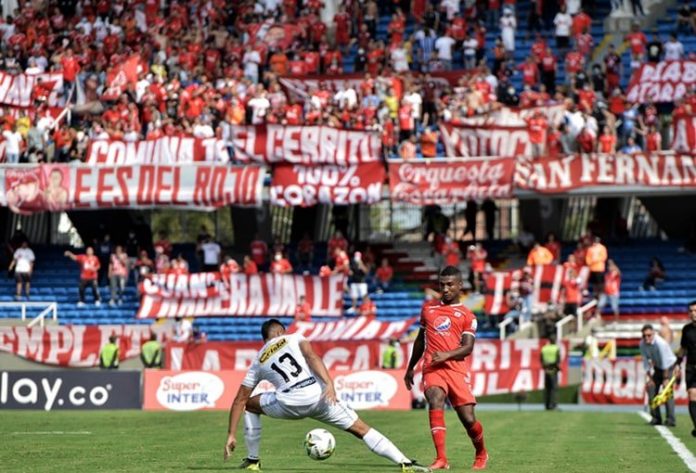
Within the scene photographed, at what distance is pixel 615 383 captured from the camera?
118 ft

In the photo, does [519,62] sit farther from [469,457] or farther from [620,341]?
[469,457]

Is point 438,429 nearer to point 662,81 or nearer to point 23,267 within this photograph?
point 662,81

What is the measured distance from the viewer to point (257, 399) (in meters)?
15.0

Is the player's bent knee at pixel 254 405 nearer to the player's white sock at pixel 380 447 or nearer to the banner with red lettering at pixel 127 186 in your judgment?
the player's white sock at pixel 380 447

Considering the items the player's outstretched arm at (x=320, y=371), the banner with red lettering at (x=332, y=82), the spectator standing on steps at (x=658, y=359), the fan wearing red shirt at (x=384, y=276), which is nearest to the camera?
the player's outstretched arm at (x=320, y=371)

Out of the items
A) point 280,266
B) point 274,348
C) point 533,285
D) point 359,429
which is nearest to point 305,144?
point 280,266

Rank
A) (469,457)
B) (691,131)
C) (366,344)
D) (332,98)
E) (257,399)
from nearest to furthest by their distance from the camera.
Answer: (257,399), (469,457), (366,344), (691,131), (332,98)

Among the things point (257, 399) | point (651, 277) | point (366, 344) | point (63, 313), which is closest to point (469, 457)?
point (257, 399)

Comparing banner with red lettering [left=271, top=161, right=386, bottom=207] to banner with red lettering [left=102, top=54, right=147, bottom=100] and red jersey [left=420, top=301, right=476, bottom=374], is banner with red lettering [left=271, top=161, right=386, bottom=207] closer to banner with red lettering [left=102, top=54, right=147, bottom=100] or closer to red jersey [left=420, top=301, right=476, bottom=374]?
banner with red lettering [left=102, top=54, right=147, bottom=100]

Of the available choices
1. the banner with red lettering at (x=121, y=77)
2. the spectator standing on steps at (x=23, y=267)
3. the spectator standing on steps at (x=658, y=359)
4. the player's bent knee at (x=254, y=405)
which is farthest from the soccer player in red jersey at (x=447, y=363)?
the spectator standing on steps at (x=23, y=267)

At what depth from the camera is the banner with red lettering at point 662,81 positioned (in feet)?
135

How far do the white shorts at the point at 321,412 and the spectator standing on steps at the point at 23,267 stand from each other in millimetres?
29743

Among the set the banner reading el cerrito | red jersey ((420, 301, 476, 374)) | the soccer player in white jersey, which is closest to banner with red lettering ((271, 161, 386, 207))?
the banner reading el cerrito

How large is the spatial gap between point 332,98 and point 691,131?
9.83 meters
